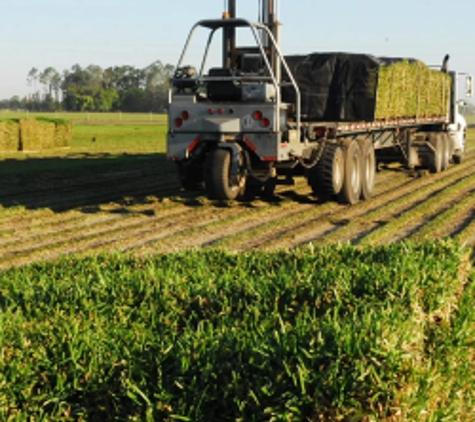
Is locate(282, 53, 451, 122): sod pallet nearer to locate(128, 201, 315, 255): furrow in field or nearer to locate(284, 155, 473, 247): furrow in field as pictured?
locate(284, 155, 473, 247): furrow in field

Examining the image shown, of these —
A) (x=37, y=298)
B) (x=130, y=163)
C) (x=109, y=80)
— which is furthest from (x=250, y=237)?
(x=109, y=80)

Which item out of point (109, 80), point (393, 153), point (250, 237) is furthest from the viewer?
point (109, 80)

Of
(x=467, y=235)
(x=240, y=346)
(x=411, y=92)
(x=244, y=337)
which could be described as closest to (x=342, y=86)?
(x=411, y=92)

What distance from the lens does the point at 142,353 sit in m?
4.21

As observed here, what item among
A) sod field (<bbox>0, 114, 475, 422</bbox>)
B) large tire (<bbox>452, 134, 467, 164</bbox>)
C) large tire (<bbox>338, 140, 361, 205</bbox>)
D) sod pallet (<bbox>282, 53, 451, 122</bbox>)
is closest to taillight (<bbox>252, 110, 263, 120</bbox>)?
large tire (<bbox>338, 140, 361, 205</bbox>)

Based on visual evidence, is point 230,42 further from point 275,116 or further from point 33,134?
point 33,134

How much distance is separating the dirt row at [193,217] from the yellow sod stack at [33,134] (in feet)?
47.0

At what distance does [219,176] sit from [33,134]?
2291 cm

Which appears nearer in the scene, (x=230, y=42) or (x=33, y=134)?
(x=230, y=42)

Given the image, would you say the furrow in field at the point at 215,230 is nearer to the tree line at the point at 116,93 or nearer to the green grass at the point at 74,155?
the green grass at the point at 74,155

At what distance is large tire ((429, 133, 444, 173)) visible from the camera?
2264cm

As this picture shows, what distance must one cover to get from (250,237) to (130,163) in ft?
47.6

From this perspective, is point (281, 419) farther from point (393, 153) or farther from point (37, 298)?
point (393, 153)

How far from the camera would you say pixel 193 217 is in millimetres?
14578
